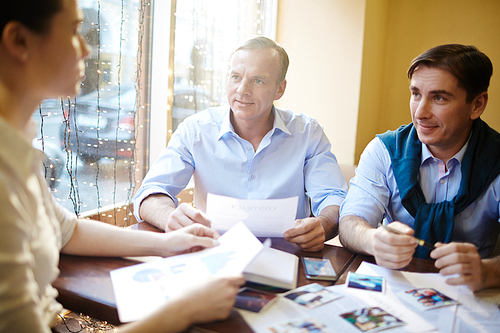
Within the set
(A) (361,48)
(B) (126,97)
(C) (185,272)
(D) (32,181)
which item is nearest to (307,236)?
(C) (185,272)

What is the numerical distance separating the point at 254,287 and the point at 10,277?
0.48 metres

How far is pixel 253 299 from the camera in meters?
0.77

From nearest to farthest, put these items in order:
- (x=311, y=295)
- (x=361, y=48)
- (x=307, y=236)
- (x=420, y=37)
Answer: (x=311, y=295) → (x=307, y=236) → (x=361, y=48) → (x=420, y=37)

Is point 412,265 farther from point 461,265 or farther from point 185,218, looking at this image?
point 185,218

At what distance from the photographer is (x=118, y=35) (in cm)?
229

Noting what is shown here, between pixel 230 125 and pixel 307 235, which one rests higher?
pixel 230 125

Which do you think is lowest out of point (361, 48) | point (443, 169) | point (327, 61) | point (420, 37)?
point (443, 169)

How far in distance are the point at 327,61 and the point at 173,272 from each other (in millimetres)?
3479

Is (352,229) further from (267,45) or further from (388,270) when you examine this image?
(267,45)

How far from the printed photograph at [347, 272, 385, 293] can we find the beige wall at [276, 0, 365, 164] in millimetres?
3047

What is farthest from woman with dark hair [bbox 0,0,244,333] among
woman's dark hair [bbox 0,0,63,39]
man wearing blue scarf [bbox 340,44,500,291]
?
man wearing blue scarf [bbox 340,44,500,291]

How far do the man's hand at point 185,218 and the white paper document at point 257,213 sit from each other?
36 mm

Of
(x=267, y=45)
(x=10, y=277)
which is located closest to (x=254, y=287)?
(x=10, y=277)

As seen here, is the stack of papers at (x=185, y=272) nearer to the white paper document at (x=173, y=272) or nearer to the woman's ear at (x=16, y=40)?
the white paper document at (x=173, y=272)
